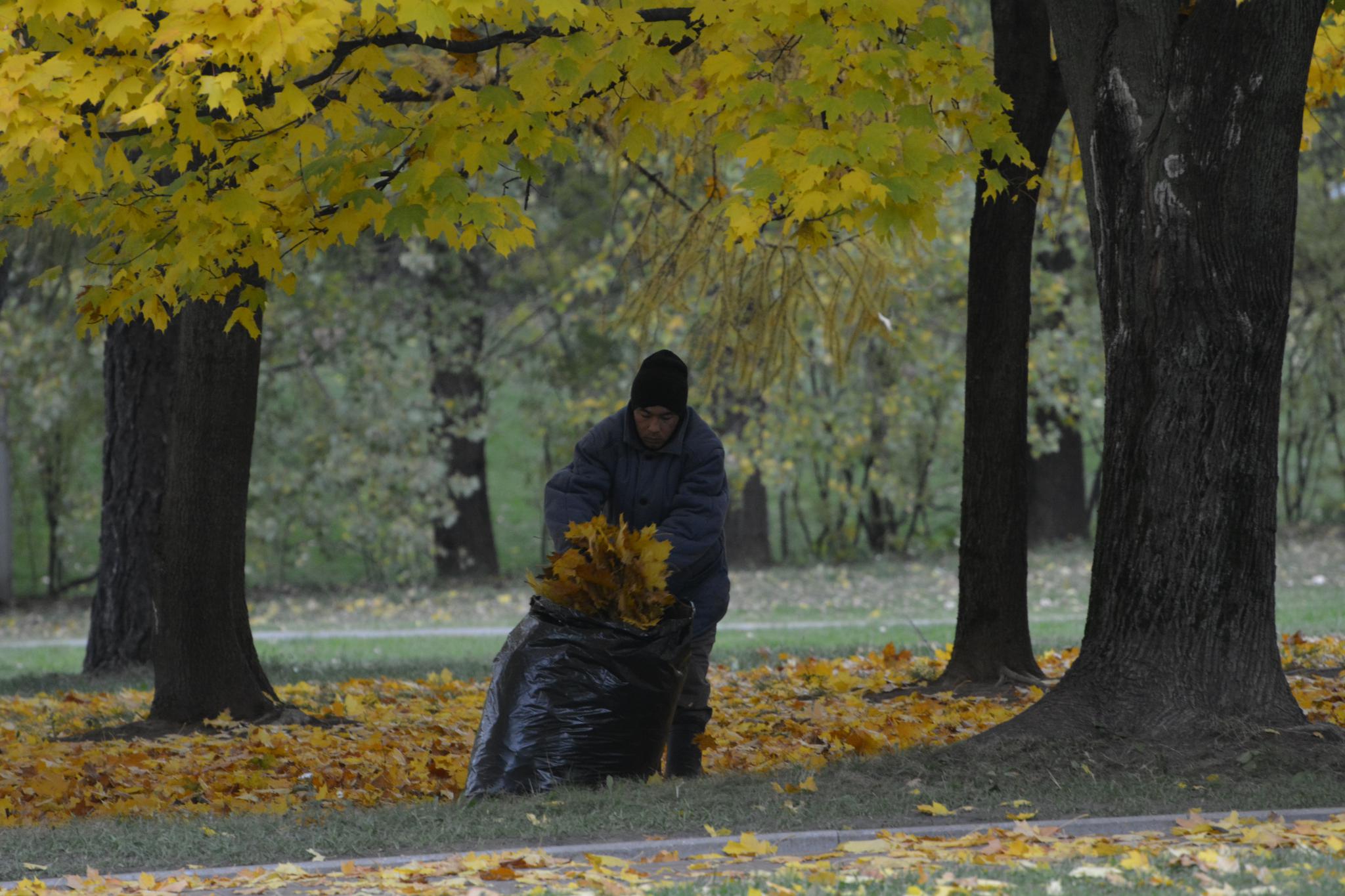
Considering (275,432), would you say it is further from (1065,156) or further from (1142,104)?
(1142,104)

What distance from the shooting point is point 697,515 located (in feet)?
20.6

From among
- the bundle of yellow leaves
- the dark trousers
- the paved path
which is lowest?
the paved path

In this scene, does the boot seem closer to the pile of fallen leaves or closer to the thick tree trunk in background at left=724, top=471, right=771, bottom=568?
the pile of fallen leaves

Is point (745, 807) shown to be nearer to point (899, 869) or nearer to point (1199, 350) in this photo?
point (899, 869)

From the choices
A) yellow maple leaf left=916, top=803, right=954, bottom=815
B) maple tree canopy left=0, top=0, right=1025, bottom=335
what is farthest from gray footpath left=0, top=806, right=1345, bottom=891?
maple tree canopy left=0, top=0, right=1025, bottom=335

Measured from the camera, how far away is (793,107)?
6.34 m

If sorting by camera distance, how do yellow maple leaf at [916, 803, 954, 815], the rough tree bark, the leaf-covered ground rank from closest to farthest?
the leaf-covered ground, yellow maple leaf at [916, 803, 954, 815], the rough tree bark

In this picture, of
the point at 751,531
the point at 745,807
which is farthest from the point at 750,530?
the point at 745,807

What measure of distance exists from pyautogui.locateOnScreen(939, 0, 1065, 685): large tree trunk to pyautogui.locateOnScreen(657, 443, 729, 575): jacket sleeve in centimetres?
268

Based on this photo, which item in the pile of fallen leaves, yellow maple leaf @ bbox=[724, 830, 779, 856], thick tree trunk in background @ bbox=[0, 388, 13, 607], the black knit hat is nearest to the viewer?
yellow maple leaf @ bbox=[724, 830, 779, 856]

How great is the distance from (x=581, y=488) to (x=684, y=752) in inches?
48.9

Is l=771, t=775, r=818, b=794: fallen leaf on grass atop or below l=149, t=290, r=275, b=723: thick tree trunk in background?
below

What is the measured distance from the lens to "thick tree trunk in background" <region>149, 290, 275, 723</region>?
849 centimetres

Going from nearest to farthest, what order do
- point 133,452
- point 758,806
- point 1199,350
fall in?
point 758,806 → point 1199,350 → point 133,452
